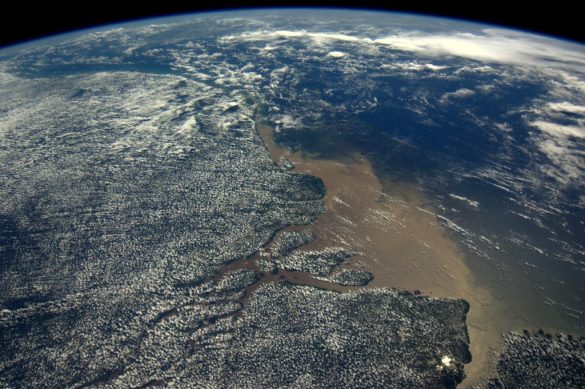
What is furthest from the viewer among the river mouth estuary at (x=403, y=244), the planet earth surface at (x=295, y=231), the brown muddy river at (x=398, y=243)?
the brown muddy river at (x=398, y=243)

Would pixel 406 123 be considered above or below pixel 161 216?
above

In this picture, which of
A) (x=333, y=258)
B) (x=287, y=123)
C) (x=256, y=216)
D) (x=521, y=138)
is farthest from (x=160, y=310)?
(x=521, y=138)

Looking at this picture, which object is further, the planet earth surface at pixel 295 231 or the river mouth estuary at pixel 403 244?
the river mouth estuary at pixel 403 244

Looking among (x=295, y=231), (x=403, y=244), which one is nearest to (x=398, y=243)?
(x=403, y=244)

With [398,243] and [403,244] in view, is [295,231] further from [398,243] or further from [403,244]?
[403,244]

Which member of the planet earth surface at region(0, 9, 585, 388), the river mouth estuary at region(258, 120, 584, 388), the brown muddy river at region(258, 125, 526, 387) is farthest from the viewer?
the brown muddy river at region(258, 125, 526, 387)

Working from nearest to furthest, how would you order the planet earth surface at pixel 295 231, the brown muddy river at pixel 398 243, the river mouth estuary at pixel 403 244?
the planet earth surface at pixel 295 231 → the river mouth estuary at pixel 403 244 → the brown muddy river at pixel 398 243

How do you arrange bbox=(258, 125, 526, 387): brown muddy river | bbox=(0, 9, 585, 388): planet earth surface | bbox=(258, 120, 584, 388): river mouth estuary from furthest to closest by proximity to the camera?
bbox=(258, 125, 526, 387): brown muddy river < bbox=(258, 120, 584, 388): river mouth estuary < bbox=(0, 9, 585, 388): planet earth surface

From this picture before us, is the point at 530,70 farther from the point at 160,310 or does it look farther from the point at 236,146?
the point at 160,310
